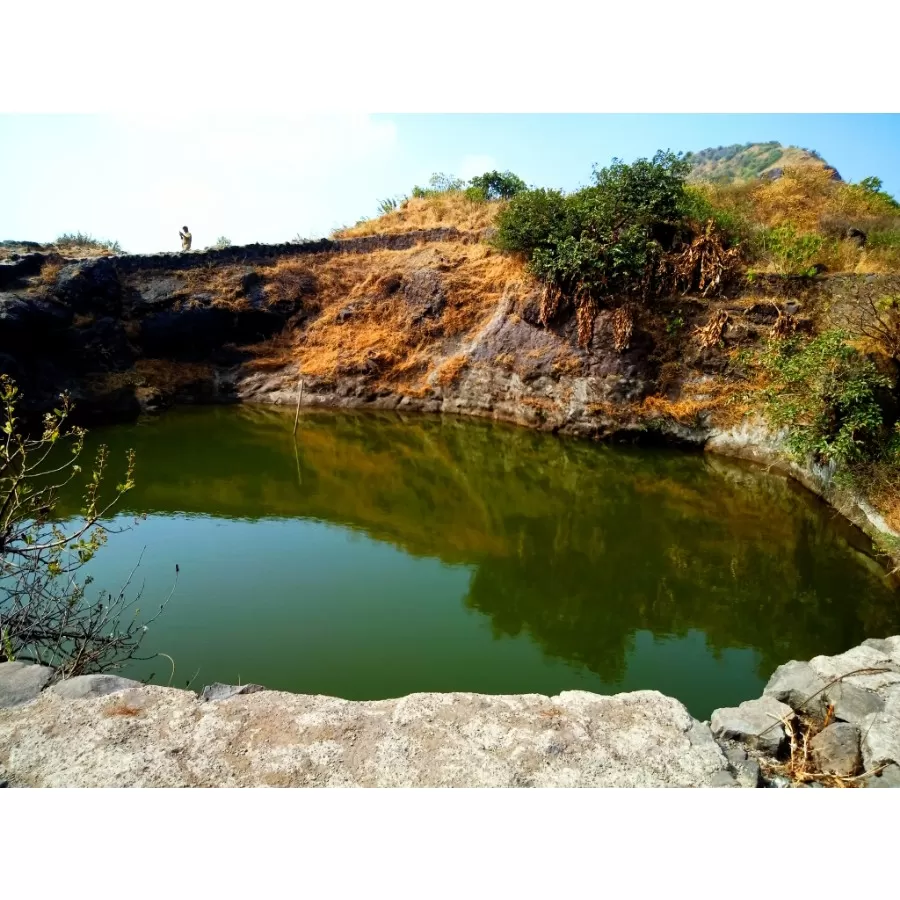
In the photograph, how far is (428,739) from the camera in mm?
3592

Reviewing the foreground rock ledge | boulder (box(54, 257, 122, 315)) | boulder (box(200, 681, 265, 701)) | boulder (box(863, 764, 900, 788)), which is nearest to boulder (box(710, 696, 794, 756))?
the foreground rock ledge

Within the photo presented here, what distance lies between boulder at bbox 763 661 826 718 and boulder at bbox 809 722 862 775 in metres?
0.27

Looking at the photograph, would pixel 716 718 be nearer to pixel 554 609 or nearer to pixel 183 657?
pixel 554 609

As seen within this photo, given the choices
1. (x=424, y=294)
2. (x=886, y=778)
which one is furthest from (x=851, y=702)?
(x=424, y=294)

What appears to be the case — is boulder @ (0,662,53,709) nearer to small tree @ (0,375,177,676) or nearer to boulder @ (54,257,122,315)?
small tree @ (0,375,177,676)

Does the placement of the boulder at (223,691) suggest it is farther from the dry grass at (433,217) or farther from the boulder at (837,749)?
the dry grass at (433,217)

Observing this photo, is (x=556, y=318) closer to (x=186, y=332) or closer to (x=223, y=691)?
(x=186, y=332)

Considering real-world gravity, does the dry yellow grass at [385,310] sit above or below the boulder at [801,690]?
above

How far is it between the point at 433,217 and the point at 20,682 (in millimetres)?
21637

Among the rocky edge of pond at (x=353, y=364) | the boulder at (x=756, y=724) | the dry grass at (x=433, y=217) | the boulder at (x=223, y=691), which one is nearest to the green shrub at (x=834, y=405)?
the rocky edge of pond at (x=353, y=364)

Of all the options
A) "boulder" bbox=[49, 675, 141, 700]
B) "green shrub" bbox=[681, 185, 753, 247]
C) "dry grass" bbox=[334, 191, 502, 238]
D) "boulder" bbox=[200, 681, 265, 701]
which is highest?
"dry grass" bbox=[334, 191, 502, 238]

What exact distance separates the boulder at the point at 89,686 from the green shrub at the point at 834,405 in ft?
29.8

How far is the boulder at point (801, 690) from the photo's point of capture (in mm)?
4168

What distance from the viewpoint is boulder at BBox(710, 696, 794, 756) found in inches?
151
